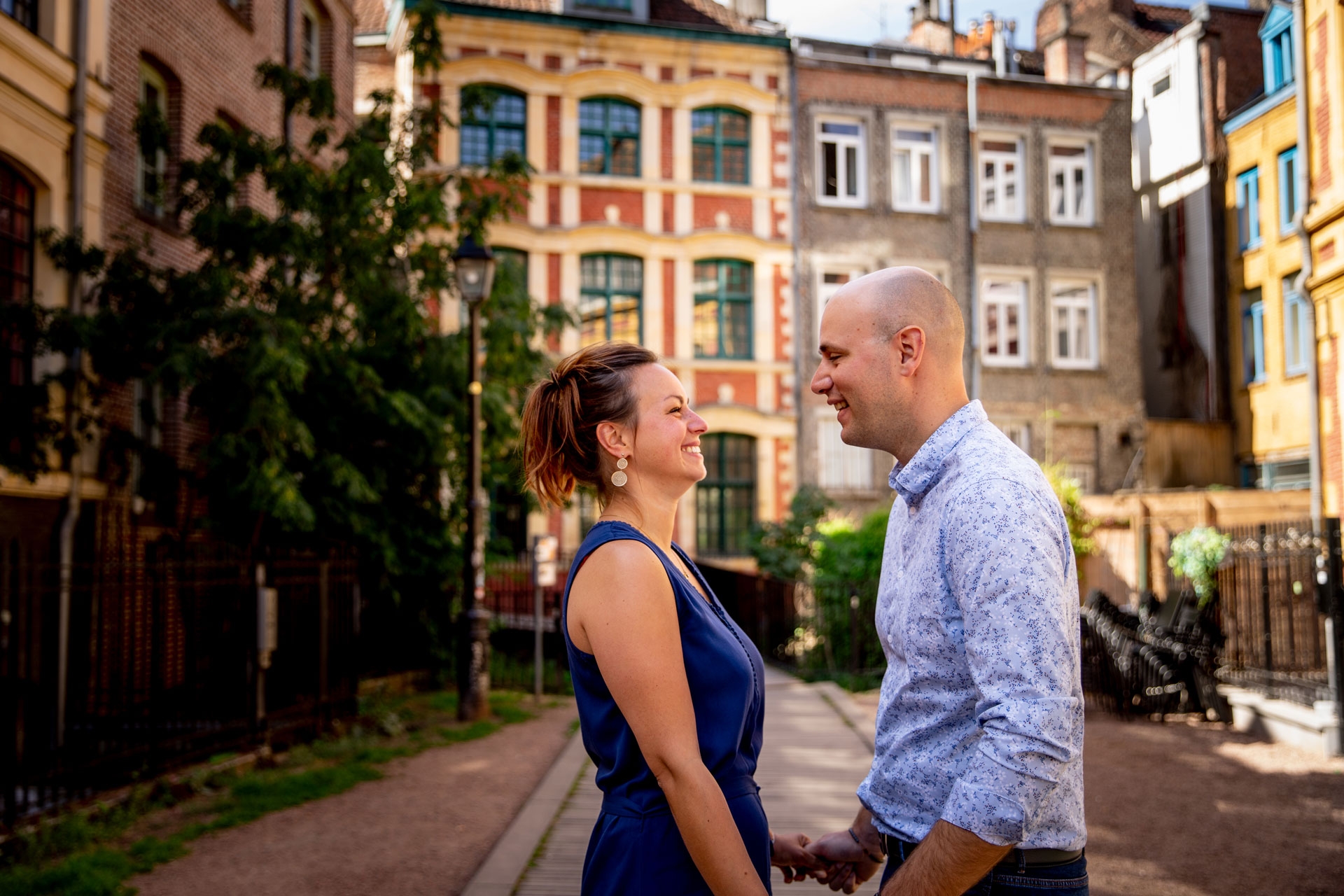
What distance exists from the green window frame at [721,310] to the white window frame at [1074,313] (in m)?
7.45

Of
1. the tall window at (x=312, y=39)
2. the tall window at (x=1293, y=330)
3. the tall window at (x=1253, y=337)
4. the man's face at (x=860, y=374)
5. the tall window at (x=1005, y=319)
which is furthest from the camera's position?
the tall window at (x=1005, y=319)

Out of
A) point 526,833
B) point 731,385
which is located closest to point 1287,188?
point 731,385

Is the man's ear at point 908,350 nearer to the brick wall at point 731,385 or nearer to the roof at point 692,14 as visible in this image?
the brick wall at point 731,385

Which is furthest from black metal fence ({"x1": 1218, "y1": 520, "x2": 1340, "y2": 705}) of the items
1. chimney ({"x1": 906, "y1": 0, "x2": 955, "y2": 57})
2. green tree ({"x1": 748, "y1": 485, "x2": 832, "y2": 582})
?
chimney ({"x1": 906, "y1": 0, "x2": 955, "y2": 57})

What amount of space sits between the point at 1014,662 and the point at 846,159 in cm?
2493

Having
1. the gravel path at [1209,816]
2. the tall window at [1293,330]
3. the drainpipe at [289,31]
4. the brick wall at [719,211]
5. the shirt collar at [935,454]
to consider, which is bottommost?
the gravel path at [1209,816]

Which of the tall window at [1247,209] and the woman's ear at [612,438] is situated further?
the tall window at [1247,209]

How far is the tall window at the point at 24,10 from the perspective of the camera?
10.9 m

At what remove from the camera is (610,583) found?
7.73 feet

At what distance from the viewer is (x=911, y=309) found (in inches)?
97.6

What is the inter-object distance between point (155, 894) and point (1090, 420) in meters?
23.9

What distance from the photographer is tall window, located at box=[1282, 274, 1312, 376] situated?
23.6m

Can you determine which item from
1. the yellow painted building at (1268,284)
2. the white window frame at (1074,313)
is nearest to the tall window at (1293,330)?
the yellow painted building at (1268,284)

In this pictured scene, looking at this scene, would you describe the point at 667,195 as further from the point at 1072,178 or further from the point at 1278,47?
the point at 1278,47
